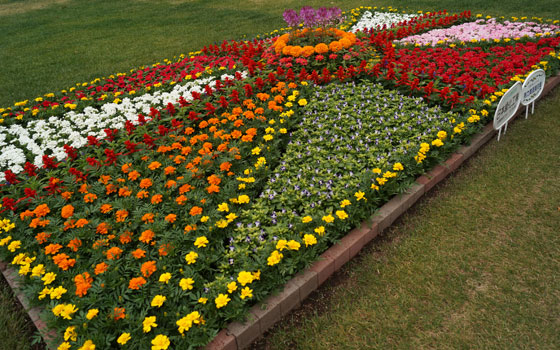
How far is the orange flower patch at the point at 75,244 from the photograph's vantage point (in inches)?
124

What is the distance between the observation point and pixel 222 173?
12.7ft

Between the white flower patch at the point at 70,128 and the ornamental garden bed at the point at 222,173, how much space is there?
0.03 meters

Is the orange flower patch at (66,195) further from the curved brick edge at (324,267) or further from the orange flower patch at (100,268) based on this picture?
the curved brick edge at (324,267)

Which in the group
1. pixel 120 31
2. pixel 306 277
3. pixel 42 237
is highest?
pixel 120 31

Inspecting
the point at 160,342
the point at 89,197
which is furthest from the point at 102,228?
the point at 160,342

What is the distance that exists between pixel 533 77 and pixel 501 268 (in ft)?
10.0

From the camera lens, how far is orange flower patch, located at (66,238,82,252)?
3156 millimetres

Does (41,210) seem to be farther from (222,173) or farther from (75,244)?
(222,173)

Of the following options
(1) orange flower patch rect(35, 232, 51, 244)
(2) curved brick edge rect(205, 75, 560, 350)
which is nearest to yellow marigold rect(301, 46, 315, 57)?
(2) curved brick edge rect(205, 75, 560, 350)

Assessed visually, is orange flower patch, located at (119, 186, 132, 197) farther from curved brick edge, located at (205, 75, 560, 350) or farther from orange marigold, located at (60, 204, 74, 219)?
curved brick edge, located at (205, 75, 560, 350)

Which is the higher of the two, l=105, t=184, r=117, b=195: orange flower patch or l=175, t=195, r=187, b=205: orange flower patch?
l=105, t=184, r=117, b=195: orange flower patch

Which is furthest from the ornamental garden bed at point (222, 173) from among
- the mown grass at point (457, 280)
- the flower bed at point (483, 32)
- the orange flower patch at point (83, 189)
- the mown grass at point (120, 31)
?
the mown grass at point (120, 31)

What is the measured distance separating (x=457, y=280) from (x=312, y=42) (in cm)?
516

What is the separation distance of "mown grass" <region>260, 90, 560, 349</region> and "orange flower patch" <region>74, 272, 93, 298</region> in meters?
1.40
